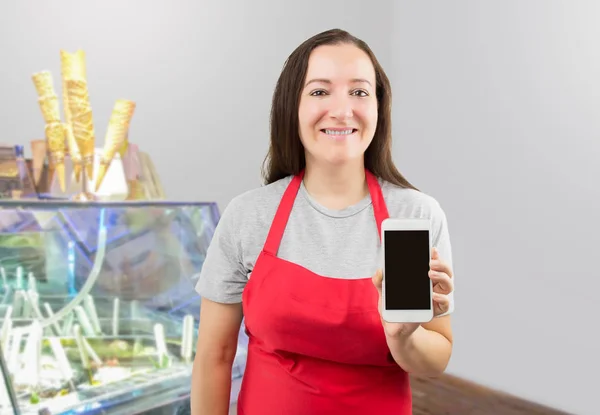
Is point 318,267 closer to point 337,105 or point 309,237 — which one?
point 309,237

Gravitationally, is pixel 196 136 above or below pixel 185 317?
above

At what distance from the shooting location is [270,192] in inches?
42.2

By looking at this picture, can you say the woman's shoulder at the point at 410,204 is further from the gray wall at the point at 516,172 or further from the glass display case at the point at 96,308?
the gray wall at the point at 516,172

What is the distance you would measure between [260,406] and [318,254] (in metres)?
0.31

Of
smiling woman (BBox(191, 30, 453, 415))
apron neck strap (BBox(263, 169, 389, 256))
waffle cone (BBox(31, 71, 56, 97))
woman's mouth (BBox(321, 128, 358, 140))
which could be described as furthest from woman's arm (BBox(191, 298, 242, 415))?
waffle cone (BBox(31, 71, 56, 97))

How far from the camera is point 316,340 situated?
969 millimetres

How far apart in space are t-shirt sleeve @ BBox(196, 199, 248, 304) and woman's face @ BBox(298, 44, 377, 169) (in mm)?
195

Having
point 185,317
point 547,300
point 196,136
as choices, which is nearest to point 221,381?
point 185,317

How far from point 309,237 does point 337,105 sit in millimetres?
236

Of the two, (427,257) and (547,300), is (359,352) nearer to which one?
(427,257)

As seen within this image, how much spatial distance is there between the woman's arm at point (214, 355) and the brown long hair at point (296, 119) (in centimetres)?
28

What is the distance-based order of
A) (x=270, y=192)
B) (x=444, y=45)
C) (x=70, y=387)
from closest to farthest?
(x=270, y=192)
(x=70, y=387)
(x=444, y=45)

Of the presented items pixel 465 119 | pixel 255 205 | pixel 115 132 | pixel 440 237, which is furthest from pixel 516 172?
pixel 255 205

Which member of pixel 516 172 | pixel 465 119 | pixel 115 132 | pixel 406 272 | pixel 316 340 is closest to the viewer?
pixel 406 272
